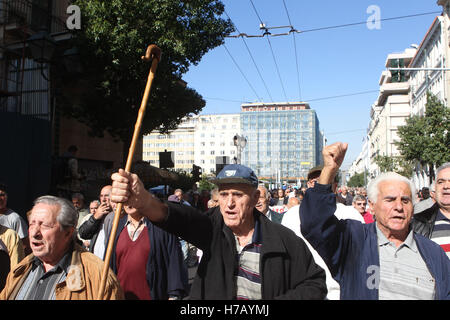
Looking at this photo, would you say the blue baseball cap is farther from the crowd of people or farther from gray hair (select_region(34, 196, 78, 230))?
gray hair (select_region(34, 196, 78, 230))

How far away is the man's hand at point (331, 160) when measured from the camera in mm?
2344

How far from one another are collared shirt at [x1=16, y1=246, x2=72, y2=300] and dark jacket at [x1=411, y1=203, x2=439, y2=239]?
9.15 feet

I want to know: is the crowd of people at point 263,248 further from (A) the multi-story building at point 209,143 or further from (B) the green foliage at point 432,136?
(A) the multi-story building at point 209,143

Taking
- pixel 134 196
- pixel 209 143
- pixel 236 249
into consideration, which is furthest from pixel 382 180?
pixel 209 143

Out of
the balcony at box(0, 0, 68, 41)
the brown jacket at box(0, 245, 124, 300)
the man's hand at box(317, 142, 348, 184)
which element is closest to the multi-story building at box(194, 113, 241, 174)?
the balcony at box(0, 0, 68, 41)

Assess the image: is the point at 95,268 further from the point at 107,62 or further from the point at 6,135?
the point at 107,62

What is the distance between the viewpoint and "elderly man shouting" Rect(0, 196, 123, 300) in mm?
2654

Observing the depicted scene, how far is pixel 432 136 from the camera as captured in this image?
25094 millimetres

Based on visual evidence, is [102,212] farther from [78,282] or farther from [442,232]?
[442,232]

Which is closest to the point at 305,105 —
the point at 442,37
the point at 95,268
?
the point at 442,37

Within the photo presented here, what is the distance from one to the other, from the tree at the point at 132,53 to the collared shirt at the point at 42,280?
47.0 feet

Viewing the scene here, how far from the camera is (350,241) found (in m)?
2.57

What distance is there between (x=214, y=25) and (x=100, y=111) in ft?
21.2

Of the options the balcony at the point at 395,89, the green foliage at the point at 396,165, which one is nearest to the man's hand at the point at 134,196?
the green foliage at the point at 396,165
